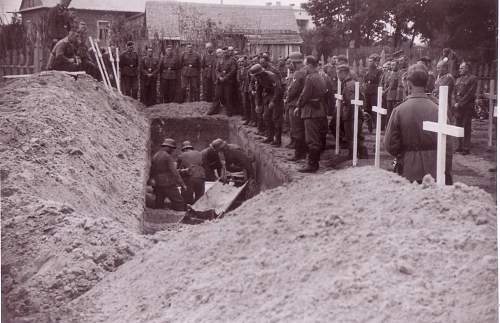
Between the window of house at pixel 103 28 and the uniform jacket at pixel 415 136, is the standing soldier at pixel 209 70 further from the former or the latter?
the uniform jacket at pixel 415 136

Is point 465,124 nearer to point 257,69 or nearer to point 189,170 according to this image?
point 257,69

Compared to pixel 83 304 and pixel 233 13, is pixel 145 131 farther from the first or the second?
pixel 83 304

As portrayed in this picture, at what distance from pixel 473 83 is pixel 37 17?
1022cm

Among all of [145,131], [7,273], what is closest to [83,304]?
[7,273]

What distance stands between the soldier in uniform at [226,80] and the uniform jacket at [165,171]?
561 cm

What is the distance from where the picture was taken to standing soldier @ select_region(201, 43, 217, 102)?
17500 millimetres

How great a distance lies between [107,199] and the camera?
25.3 feet

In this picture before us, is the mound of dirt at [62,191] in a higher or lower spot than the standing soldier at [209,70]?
lower

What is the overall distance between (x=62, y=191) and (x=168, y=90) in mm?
11652

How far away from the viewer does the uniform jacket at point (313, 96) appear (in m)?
9.30

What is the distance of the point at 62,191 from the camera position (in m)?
6.96

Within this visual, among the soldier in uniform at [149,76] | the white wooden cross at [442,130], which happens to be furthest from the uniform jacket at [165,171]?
the soldier in uniform at [149,76]

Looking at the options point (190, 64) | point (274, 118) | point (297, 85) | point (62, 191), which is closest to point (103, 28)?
point (190, 64)

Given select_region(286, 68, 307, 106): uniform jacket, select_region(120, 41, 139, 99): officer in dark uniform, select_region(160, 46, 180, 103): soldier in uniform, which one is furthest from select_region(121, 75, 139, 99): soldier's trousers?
select_region(286, 68, 307, 106): uniform jacket
